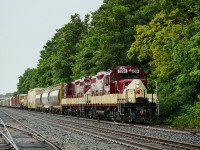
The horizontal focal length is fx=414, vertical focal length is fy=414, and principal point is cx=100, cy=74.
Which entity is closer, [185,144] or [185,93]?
[185,144]

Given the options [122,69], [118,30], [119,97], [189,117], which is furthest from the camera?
[118,30]

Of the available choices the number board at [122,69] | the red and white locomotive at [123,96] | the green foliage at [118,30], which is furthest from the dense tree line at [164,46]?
the number board at [122,69]

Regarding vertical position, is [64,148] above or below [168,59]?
below

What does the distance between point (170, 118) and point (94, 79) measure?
8272mm

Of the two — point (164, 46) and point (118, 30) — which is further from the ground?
point (118, 30)

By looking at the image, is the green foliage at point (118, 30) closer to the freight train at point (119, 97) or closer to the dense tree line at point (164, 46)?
the dense tree line at point (164, 46)

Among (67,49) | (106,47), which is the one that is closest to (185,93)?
(106,47)

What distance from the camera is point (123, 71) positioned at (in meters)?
27.5

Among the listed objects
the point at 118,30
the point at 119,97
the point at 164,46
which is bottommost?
the point at 119,97

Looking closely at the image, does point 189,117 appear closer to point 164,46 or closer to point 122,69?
point 122,69

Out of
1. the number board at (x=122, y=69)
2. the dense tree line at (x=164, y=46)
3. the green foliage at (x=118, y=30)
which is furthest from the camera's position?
the green foliage at (x=118, y=30)

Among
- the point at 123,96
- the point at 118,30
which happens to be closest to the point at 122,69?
the point at 123,96

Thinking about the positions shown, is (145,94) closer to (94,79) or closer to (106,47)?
(94,79)

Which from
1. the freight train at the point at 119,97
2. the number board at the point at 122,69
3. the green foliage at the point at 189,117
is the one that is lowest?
the green foliage at the point at 189,117
